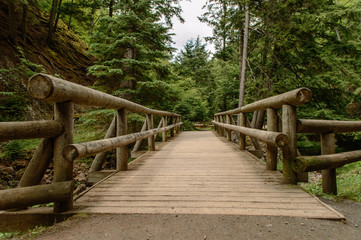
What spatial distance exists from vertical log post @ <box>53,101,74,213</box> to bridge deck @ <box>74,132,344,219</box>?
0.57ft

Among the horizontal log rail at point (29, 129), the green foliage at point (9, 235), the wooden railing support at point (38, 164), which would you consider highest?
the horizontal log rail at point (29, 129)

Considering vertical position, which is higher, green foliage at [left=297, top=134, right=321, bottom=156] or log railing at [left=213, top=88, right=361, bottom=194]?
log railing at [left=213, top=88, right=361, bottom=194]

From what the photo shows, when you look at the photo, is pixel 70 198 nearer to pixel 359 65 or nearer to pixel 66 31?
pixel 359 65

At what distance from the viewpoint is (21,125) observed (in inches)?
61.9

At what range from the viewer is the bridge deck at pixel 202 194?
1.90 metres

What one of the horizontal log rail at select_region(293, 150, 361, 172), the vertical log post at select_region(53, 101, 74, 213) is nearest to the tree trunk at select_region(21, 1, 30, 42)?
the vertical log post at select_region(53, 101, 74, 213)

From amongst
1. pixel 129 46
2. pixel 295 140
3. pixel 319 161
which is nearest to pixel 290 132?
pixel 295 140

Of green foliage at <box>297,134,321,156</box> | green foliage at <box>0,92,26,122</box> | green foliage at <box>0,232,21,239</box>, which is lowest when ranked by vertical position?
green foliage at <box>297,134,321,156</box>

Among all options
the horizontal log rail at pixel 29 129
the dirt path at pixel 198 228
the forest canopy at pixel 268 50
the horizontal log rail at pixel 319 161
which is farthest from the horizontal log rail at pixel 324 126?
the forest canopy at pixel 268 50

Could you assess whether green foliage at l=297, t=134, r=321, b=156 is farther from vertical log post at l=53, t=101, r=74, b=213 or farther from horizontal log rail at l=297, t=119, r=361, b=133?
vertical log post at l=53, t=101, r=74, b=213

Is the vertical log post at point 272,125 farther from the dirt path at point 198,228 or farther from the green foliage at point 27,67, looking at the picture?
the green foliage at point 27,67

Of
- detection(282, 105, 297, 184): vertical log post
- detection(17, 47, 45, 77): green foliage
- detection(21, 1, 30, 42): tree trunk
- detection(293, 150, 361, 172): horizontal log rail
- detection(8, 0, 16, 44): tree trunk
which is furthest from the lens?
detection(21, 1, 30, 42): tree trunk

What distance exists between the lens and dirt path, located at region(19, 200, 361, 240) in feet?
4.95

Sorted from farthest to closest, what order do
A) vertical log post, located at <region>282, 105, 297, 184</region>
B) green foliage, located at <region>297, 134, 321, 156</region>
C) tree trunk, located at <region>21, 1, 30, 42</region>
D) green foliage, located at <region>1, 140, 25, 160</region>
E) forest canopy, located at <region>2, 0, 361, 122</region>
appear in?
1. tree trunk, located at <region>21, 1, 30, 42</region>
2. green foliage, located at <region>297, 134, 321, 156</region>
3. forest canopy, located at <region>2, 0, 361, 122</region>
4. green foliage, located at <region>1, 140, 25, 160</region>
5. vertical log post, located at <region>282, 105, 297, 184</region>
